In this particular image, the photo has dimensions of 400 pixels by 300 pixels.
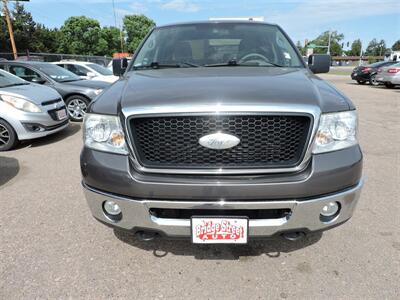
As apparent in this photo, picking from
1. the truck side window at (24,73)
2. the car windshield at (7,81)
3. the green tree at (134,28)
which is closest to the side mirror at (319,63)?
the car windshield at (7,81)

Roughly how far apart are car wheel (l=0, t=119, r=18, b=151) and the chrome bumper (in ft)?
14.1

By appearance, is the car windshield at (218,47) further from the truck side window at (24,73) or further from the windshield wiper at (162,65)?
the truck side window at (24,73)

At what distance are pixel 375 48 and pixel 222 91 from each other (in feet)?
486

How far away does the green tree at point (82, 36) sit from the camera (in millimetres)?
63250

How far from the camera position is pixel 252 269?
2432mm

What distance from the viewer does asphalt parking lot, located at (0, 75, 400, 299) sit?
222 cm

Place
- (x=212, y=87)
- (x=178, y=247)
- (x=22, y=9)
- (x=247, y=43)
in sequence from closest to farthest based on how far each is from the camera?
(x=212, y=87), (x=178, y=247), (x=247, y=43), (x=22, y=9)

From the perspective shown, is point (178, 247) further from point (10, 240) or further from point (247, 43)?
point (247, 43)

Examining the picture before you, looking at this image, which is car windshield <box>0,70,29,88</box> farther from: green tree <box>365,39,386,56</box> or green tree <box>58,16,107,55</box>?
green tree <box>365,39,386,56</box>

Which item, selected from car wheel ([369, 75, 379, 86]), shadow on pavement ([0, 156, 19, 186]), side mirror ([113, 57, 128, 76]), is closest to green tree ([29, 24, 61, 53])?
car wheel ([369, 75, 379, 86])

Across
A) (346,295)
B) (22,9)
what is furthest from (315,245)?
(22,9)

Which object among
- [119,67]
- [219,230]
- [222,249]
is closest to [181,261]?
[222,249]

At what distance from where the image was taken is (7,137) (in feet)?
18.4

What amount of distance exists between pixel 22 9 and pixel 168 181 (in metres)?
70.1
